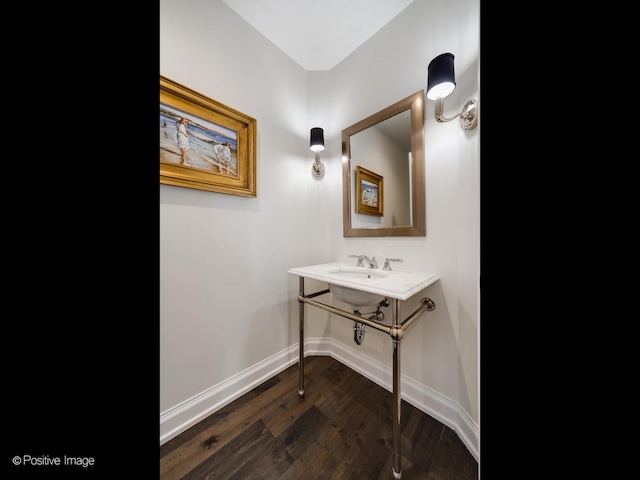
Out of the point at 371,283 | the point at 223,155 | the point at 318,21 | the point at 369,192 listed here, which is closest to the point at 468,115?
the point at 369,192

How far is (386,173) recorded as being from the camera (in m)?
1.25

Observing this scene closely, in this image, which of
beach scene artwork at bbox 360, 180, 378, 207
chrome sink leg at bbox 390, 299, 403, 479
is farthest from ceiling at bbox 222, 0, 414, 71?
chrome sink leg at bbox 390, 299, 403, 479

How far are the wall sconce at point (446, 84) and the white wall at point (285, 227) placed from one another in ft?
0.14

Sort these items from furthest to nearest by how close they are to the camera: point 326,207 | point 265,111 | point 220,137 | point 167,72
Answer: point 326,207, point 265,111, point 220,137, point 167,72

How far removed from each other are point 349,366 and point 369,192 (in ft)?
3.77

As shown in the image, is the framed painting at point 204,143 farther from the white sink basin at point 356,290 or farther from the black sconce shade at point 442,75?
the black sconce shade at point 442,75

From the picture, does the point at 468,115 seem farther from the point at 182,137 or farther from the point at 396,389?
the point at 182,137
